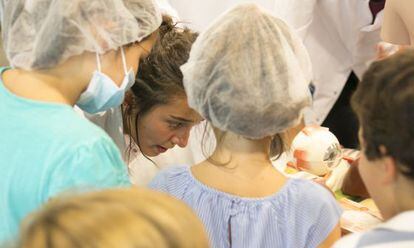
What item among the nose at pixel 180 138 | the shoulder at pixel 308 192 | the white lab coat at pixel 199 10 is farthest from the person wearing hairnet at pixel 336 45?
the shoulder at pixel 308 192

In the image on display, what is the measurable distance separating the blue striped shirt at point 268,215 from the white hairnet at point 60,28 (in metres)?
0.32

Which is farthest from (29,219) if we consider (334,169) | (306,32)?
(306,32)

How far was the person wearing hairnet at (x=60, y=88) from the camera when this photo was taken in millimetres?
832

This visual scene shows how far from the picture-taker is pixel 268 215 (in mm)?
963

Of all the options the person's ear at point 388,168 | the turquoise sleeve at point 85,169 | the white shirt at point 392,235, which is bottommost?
the turquoise sleeve at point 85,169

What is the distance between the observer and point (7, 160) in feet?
2.86

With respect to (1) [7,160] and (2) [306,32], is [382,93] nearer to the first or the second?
(1) [7,160]

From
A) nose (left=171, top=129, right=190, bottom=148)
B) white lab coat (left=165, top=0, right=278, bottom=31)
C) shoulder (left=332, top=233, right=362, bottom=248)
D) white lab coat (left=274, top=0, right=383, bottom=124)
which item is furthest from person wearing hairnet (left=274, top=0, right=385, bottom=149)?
shoulder (left=332, top=233, right=362, bottom=248)

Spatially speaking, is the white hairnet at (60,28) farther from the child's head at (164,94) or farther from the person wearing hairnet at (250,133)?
the child's head at (164,94)

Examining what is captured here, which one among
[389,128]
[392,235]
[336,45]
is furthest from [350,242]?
[336,45]

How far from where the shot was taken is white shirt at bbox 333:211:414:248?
711mm

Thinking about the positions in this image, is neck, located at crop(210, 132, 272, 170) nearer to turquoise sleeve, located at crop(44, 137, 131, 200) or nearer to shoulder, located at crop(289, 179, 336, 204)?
shoulder, located at crop(289, 179, 336, 204)

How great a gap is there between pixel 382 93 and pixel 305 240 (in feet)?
1.16

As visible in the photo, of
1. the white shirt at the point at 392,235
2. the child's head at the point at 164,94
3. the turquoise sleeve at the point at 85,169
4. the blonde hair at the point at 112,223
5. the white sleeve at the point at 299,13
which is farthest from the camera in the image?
the white sleeve at the point at 299,13
